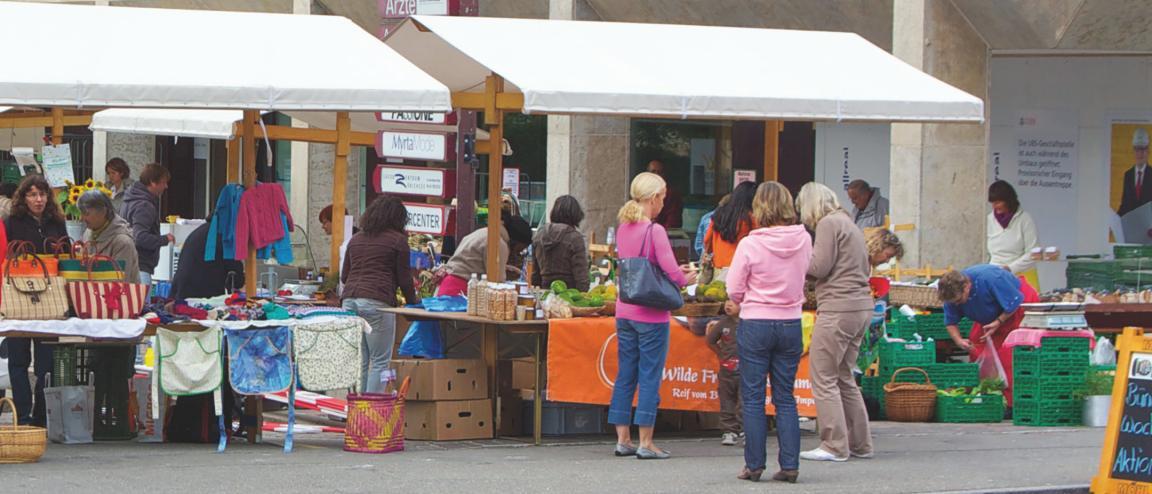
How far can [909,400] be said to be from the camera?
14.1 meters

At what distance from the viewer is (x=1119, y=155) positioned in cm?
1964

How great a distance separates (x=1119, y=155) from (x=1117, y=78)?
85cm

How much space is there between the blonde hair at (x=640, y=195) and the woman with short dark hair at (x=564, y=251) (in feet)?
8.29

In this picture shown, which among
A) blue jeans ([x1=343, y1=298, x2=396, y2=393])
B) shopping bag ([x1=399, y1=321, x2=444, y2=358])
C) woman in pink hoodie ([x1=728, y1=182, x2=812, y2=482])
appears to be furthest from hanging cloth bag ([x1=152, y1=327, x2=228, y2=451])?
woman in pink hoodie ([x1=728, y1=182, x2=812, y2=482])

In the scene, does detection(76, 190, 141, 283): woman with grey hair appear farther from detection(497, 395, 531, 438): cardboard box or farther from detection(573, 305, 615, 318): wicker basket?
detection(573, 305, 615, 318): wicker basket

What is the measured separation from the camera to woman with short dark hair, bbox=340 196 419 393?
12539mm

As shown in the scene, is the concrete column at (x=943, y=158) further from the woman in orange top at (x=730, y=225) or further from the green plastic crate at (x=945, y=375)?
the woman in orange top at (x=730, y=225)

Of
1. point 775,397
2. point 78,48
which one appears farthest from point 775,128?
point 78,48

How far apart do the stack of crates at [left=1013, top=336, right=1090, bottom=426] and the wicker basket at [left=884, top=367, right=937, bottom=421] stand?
0.68 meters

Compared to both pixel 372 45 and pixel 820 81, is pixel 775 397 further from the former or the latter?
pixel 372 45

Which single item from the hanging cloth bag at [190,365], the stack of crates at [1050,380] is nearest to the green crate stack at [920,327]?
the stack of crates at [1050,380]

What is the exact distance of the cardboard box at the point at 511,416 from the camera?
12555mm

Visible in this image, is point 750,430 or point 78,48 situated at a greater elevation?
point 78,48

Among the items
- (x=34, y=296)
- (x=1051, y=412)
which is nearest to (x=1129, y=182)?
(x=1051, y=412)
